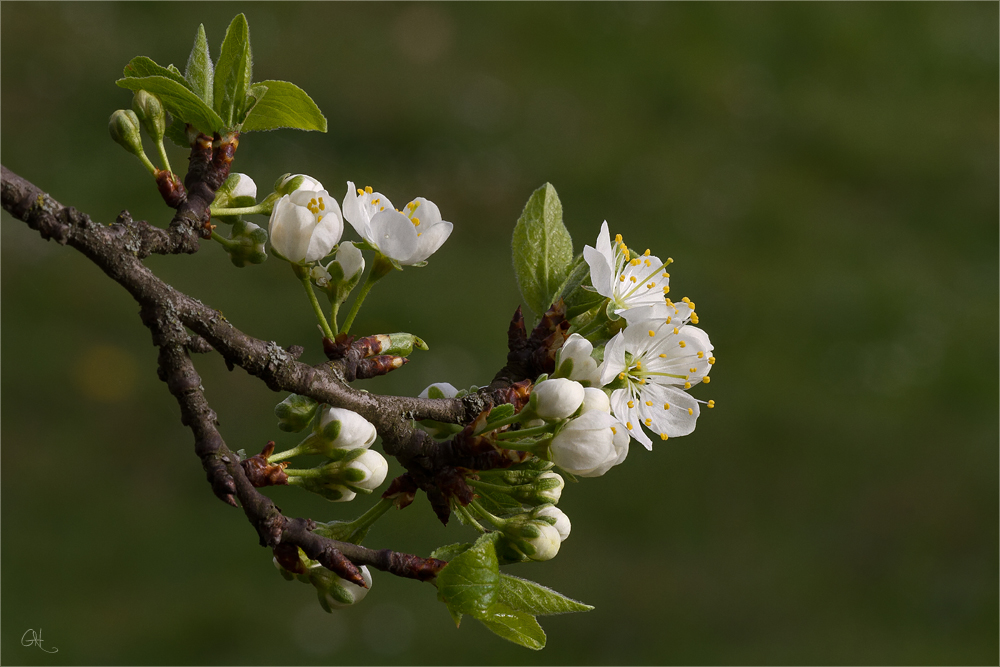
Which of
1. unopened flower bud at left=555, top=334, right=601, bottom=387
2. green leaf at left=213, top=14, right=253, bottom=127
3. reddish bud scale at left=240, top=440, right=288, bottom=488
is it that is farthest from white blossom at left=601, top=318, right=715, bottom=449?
green leaf at left=213, top=14, right=253, bottom=127

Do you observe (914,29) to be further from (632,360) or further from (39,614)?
(39,614)

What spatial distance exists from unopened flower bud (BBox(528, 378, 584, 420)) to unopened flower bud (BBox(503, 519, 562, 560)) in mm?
131

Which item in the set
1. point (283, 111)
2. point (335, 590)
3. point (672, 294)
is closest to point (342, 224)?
point (283, 111)

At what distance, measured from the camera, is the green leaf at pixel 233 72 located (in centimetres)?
92

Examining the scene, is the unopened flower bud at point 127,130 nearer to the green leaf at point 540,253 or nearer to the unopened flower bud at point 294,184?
the unopened flower bud at point 294,184

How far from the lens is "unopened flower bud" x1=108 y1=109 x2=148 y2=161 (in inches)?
36.0

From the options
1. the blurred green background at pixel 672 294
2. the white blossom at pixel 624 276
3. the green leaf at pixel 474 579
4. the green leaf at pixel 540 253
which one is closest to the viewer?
the green leaf at pixel 474 579

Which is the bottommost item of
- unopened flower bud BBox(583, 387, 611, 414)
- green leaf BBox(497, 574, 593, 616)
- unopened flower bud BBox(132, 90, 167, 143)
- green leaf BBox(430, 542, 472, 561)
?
green leaf BBox(497, 574, 593, 616)

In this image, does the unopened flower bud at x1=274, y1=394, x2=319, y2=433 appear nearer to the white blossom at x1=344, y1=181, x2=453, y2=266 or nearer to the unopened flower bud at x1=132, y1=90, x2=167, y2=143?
the white blossom at x1=344, y1=181, x2=453, y2=266

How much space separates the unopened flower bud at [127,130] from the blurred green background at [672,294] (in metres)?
1.79

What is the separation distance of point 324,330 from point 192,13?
3.04 metres

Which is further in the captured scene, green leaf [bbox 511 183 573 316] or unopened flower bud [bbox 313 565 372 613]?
green leaf [bbox 511 183 573 316]

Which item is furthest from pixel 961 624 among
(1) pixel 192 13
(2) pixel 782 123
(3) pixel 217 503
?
(1) pixel 192 13

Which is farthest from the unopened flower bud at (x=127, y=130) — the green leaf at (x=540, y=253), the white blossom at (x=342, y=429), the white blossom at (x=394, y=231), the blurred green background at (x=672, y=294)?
the blurred green background at (x=672, y=294)
